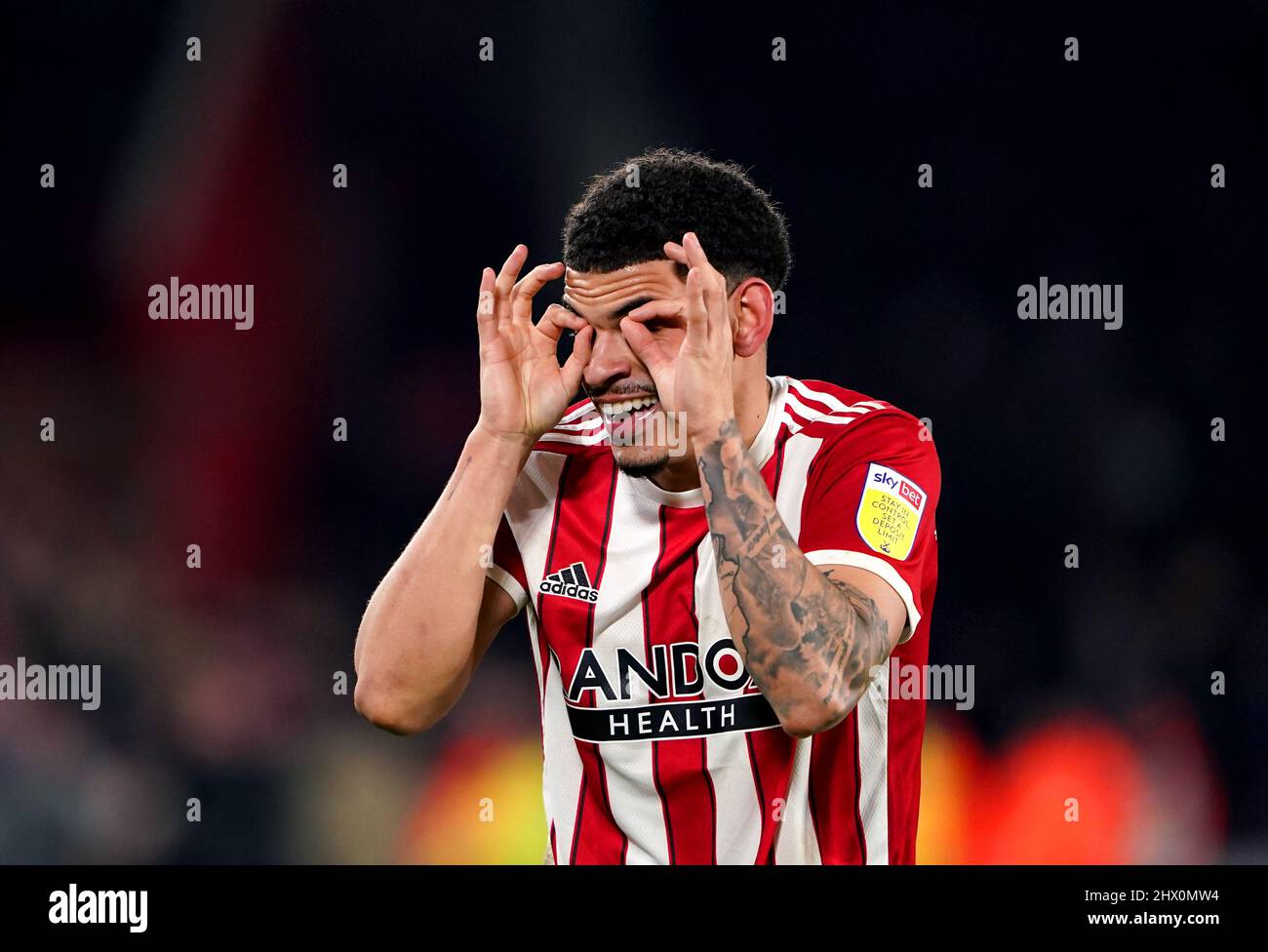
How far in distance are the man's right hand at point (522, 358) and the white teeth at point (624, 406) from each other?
0.08 metres

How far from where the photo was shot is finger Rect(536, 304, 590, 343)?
6.88ft

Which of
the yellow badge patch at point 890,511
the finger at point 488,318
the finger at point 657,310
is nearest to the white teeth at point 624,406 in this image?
the finger at point 657,310

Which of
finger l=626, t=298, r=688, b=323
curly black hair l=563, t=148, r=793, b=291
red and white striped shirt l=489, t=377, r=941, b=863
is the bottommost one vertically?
red and white striped shirt l=489, t=377, r=941, b=863

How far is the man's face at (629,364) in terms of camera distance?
6.59ft

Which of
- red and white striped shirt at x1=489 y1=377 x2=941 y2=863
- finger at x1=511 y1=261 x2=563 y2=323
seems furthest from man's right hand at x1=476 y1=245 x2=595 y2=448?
red and white striped shirt at x1=489 y1=377 x2=941 y2=863

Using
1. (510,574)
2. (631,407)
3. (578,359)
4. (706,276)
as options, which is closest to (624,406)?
(631,407)

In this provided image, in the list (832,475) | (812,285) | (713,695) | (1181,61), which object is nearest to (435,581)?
(713,695)

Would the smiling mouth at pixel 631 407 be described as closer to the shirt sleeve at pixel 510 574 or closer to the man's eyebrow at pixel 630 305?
the man's eyebrow at pixel 630 305

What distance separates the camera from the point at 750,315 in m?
2.20

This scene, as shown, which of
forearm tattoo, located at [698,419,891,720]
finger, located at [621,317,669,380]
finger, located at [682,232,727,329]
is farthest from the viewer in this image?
finger, located at [621,317,669,380]

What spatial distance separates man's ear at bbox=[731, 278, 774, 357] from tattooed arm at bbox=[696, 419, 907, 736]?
1.02 feet

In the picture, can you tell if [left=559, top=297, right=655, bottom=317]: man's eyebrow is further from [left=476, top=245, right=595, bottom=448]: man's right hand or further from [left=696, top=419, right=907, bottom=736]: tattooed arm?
[left=696, top=419, right=907, bottom=736]: tattooed arm

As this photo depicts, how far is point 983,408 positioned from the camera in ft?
15.2

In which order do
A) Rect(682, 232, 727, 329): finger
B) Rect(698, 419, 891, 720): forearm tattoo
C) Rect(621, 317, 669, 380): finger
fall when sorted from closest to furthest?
Rect(698, 419, 891, 720): forearm tattoo → Rect(682, 232, 727, 329): finger → Rect(621, 317, 669, 380): finger
